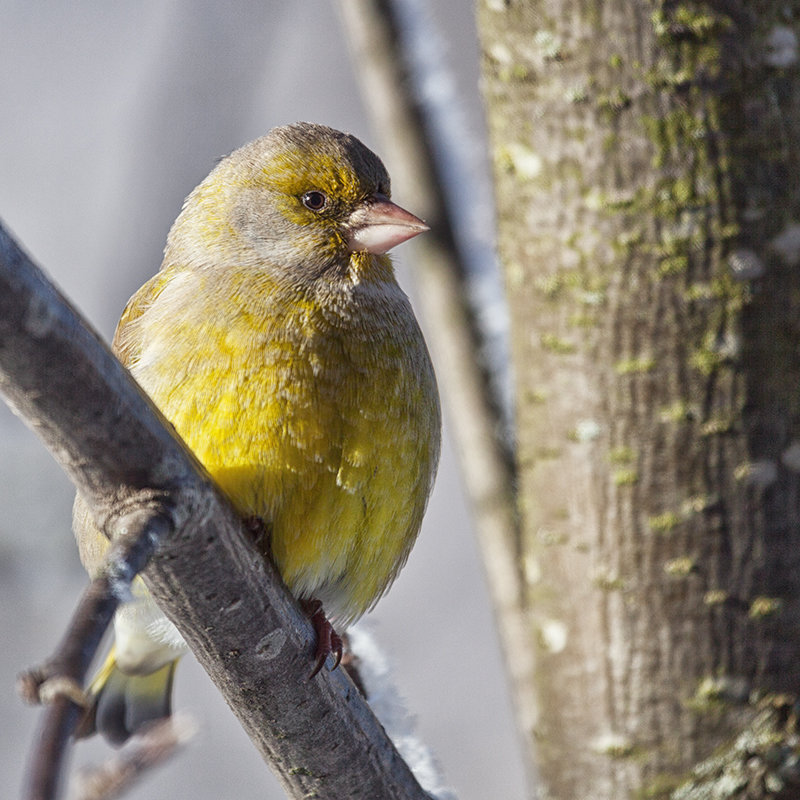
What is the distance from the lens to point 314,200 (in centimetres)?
261

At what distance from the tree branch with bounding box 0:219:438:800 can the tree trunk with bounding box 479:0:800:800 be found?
0.75 meters

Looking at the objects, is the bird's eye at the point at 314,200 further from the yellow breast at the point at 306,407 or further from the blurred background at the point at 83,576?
the blurred background at the point at 83,576

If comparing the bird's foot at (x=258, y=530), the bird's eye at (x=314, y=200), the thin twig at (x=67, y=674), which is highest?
the bird's eye at (x=314, y=200)

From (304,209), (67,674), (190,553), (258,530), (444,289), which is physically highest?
(444,289)

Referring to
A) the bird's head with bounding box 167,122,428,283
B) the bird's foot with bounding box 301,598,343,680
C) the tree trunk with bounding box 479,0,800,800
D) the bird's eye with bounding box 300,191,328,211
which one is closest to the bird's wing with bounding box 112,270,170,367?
the bird's head with bounding box 167,122,428,283

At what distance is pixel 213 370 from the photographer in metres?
2.15

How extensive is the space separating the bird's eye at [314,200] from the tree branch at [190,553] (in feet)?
3.51

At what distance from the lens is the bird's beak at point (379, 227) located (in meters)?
2.51

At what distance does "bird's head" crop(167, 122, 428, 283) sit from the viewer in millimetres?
2529

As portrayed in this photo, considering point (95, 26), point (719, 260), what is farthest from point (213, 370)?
point (95, 26)

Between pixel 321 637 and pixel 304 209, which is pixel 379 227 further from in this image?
pixel 321 637

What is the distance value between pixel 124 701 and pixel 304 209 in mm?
1696

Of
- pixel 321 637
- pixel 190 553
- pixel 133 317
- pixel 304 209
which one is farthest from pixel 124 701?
pixel 190 553

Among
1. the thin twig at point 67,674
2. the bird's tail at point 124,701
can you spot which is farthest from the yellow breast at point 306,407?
the bird's tail at point 124,701
